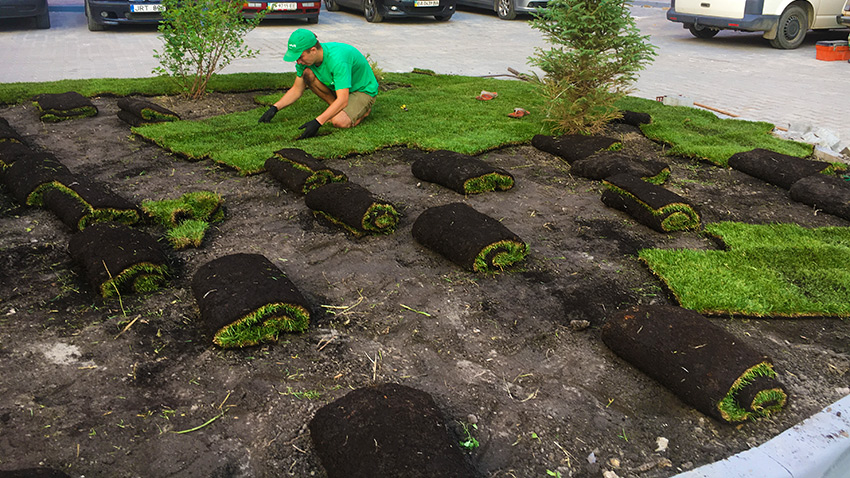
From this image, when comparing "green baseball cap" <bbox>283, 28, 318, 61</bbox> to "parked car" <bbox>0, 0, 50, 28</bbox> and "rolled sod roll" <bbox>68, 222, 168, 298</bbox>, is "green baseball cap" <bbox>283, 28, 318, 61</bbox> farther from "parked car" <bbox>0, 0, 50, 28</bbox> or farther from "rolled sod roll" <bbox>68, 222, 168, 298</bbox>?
"parked car" <bbox>0, 0, 50, 28</bbox>

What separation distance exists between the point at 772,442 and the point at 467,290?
71.9 inches

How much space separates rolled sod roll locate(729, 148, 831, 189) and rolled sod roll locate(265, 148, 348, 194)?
377cm

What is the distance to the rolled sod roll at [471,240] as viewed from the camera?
4.06 metres

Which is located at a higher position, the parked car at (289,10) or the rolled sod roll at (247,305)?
the parked car at (289,10)

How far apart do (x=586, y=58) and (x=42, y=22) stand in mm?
13748

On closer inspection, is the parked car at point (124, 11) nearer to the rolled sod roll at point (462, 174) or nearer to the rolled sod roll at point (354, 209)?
the rolled sod roll at point (462, 174)

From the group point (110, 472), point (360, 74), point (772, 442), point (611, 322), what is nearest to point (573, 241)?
point (611, 322)

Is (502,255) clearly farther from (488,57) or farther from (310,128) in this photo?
(488,57)

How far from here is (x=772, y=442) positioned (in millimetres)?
2736

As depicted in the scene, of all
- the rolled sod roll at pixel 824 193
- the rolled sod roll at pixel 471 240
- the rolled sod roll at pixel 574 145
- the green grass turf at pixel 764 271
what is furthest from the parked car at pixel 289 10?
the green grass turf at pixel 764 271

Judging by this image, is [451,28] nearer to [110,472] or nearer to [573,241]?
[573,241]

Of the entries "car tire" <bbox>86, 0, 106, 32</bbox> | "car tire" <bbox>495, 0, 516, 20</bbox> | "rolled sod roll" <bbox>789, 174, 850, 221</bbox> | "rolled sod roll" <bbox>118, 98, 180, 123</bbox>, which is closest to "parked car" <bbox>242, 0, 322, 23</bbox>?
"car tire" <bbox>86, 0, 106, 32</bbox>

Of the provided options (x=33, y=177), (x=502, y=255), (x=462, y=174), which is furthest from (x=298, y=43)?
(x=502, y=255)

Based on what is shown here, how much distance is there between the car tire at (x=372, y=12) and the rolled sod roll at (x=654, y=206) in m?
13.7
